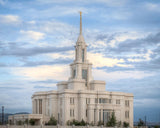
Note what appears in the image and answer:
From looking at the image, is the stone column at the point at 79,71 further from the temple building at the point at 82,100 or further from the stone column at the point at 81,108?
the stone column at the point at 81,108

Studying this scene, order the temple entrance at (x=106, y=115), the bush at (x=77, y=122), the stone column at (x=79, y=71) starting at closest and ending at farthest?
the bush at (x=77, y=122)
the temple entrance at (x=106, y=115)
the stone column at (x=79, y=71)

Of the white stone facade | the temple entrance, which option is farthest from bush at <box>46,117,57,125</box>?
the temple entrance

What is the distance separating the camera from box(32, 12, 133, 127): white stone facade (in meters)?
100

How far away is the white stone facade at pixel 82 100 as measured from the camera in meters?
100

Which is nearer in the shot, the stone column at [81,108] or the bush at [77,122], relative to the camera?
the bush at [77,122]

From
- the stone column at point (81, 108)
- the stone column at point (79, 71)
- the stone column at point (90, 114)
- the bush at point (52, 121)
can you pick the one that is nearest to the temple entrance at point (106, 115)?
the stone column at point (90, 114)

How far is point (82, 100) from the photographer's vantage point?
101 meters

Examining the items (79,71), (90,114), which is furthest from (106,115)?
(79,71)

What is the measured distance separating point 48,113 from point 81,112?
34.6 feet

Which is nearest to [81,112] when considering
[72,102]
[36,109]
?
[72,102]

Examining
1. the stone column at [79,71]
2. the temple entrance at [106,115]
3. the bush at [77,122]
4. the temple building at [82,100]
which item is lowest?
the bush at [77,122]

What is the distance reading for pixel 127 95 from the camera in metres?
109

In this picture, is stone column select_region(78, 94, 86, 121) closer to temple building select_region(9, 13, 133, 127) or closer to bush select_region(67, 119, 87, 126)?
temple building select_region(9, 13, 133, 127)

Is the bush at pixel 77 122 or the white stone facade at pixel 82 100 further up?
the white stone facade at pixel 82 100
